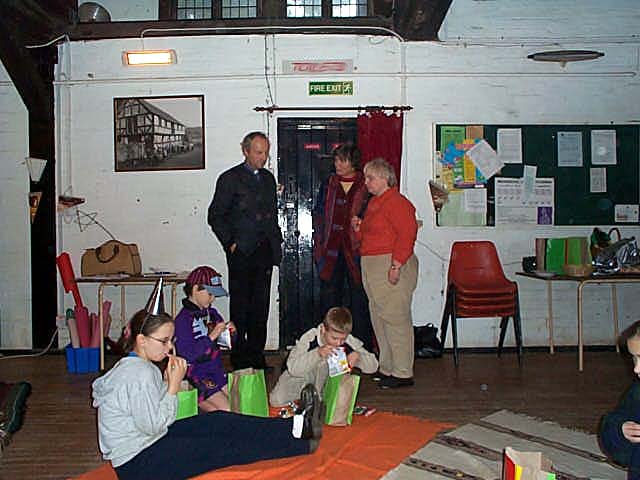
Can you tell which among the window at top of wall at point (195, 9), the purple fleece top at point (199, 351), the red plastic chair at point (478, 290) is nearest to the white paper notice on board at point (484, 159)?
the red plastic chair at point (478, 290)

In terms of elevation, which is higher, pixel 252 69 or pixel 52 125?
pixel 252 69

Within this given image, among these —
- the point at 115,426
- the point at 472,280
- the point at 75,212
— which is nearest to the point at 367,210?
the point at 472,280

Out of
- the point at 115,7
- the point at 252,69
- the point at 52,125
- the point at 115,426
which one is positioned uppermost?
the point at 115,7

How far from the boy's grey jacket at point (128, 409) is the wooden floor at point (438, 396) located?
53cm

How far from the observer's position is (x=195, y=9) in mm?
6117

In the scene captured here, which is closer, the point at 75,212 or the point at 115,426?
the point at 115,426

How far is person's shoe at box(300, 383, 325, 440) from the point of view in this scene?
3102mm

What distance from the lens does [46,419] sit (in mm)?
3877

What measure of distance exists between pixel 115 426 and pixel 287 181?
3.51m

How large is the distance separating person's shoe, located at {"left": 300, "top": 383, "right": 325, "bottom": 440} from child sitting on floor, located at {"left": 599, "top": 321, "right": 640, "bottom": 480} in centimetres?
119

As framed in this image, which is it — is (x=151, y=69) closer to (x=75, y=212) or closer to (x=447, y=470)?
(x=75, y=212)

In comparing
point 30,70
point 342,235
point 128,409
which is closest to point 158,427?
point 128,409

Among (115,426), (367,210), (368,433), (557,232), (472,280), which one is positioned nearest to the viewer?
(115,426)

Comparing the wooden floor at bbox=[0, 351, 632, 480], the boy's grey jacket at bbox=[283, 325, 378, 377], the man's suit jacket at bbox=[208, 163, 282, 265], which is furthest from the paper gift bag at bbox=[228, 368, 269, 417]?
the man's suit jacket at bbox=[208, 163, 282, 265]
